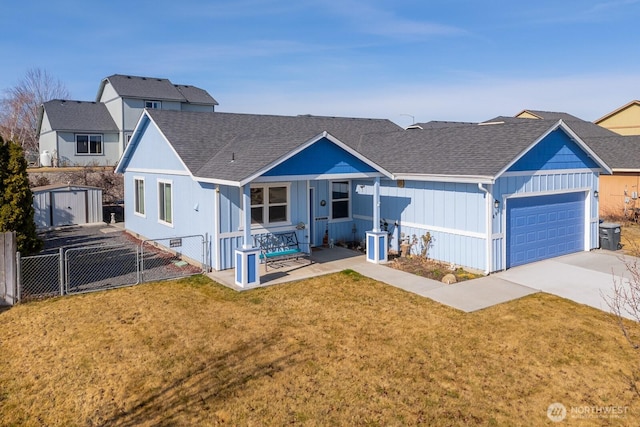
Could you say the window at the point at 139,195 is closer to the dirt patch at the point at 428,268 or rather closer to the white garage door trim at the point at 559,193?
the dirt patch at the point at 428,268

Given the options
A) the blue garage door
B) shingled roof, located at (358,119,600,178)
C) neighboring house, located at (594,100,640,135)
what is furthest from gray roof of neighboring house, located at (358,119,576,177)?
neighboring house, located at (594,100,640,135)

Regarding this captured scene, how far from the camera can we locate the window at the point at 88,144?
36.8 m

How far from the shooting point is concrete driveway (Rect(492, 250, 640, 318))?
38.1 feet

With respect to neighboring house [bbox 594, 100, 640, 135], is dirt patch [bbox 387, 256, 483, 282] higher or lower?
lower

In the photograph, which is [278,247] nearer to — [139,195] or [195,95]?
[139,195]

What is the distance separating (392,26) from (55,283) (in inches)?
739

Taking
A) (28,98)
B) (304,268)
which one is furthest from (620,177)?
(28,98)

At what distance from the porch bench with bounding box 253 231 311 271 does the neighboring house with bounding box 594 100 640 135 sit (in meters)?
40.9

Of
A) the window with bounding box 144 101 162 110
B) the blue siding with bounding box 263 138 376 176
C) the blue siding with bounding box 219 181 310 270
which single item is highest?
the window with bounding box 144 101 162 110

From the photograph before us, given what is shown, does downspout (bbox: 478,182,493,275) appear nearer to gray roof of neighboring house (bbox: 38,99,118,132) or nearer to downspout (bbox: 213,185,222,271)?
downspout (bbox: 213,185,222,271)

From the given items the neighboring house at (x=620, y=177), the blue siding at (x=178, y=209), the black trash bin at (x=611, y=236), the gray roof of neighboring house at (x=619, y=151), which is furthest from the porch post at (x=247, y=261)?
the neighboring house at (x=620, y=177)

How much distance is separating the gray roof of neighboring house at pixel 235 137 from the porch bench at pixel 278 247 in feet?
8.81

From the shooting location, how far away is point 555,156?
1521cm

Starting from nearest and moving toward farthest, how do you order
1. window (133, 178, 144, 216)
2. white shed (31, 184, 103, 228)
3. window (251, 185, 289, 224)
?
window (251, 185, 289, 224), window (133, 178, 144, 216), white shed (31, 184, 103, 228)
